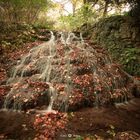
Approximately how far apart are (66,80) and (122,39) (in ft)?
16.4

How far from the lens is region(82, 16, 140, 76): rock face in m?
11.6

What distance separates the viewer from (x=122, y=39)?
12.7 meters

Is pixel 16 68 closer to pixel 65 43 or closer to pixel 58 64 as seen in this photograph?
pixel 58 64

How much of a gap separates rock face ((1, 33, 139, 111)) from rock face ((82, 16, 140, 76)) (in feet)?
2.46

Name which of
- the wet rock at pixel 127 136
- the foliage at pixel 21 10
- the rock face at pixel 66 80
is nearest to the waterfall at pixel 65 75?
the rock face at pixel 66 80

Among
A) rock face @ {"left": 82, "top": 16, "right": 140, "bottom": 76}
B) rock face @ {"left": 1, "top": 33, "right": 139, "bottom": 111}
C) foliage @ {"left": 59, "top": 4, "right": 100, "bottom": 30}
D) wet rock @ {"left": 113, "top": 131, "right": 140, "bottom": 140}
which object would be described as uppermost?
foliage @ {"left": 59, "top": 4, "right": 100, "bottom": 30}

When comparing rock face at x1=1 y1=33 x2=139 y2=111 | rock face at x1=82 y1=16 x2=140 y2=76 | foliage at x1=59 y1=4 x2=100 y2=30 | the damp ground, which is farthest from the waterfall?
foliage at x1=59 y1=4 x2=100 y2=30

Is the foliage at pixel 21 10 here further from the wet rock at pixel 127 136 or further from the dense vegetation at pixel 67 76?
the wet rock at pixel 127 136

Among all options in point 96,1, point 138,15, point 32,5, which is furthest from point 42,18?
point 138,15

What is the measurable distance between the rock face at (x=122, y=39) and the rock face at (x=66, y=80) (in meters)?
0.75

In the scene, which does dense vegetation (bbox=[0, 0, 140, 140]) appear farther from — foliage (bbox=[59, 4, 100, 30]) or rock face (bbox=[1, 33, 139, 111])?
foliage (bbox=[59, 4, 100, 30])

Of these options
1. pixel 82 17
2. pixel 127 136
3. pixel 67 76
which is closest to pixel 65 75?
pixel 67 76

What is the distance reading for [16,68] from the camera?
10625 mm

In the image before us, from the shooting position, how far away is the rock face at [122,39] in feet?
38.2
